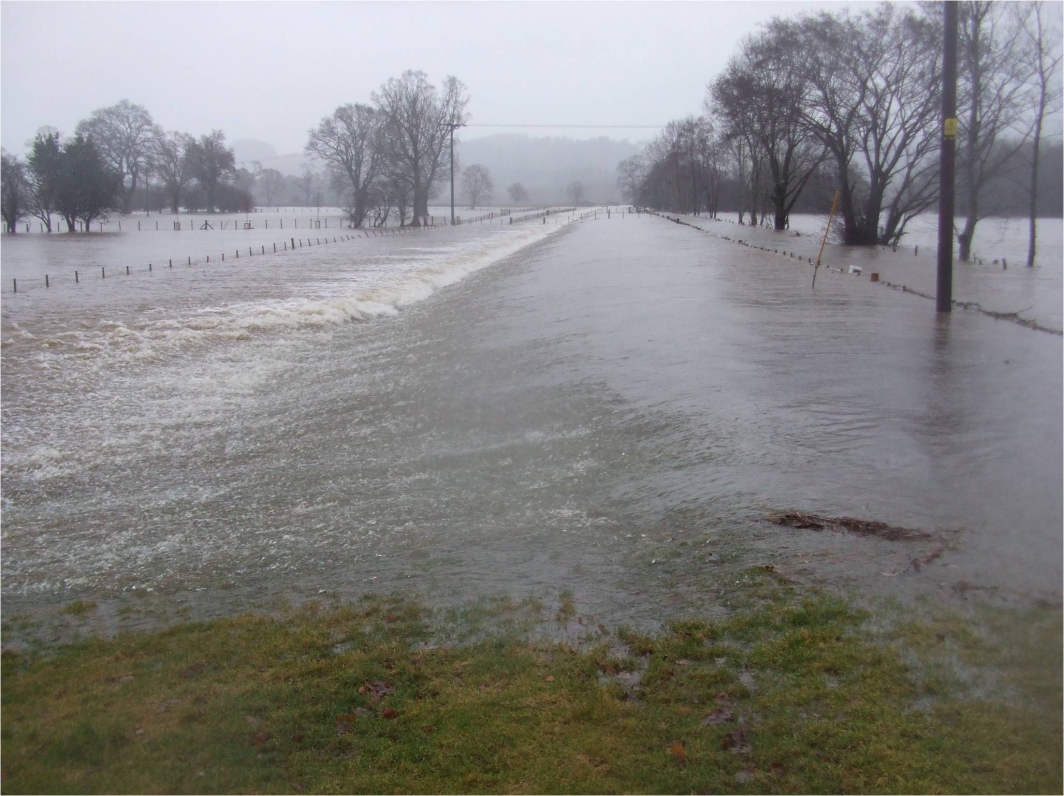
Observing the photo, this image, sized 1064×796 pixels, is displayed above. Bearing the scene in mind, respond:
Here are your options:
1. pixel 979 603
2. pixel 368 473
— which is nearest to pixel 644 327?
pixel 368 473

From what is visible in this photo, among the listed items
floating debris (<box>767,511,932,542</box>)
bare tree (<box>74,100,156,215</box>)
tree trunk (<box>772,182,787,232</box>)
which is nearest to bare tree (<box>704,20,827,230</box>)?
tree trunk (<box>772,182,787,232</box>)

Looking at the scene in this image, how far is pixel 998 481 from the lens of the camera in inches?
282

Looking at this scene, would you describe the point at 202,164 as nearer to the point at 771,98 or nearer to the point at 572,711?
the point at 771,98

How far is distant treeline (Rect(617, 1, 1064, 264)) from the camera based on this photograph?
34.3 meters

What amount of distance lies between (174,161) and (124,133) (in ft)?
33.2

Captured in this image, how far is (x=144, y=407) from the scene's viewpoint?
13555mm

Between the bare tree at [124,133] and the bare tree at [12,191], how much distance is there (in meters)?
34.9

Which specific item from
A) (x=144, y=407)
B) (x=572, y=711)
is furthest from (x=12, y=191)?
(x=572, y=711)

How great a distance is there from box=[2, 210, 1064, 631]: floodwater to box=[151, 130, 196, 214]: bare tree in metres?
121

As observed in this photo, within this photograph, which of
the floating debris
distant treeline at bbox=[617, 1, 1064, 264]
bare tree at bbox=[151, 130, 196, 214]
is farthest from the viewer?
bare tree at bbox=[151, 130, 196, 214]

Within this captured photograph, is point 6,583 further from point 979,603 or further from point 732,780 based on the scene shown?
point 979,603

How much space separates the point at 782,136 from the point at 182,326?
49500 millimetres

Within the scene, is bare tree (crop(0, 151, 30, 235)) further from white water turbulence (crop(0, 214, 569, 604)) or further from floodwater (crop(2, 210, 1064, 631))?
floodwater (crop(2, 210, 1064, 631))

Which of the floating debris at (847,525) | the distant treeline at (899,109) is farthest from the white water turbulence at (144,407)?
the distant treeline at (899,109)
